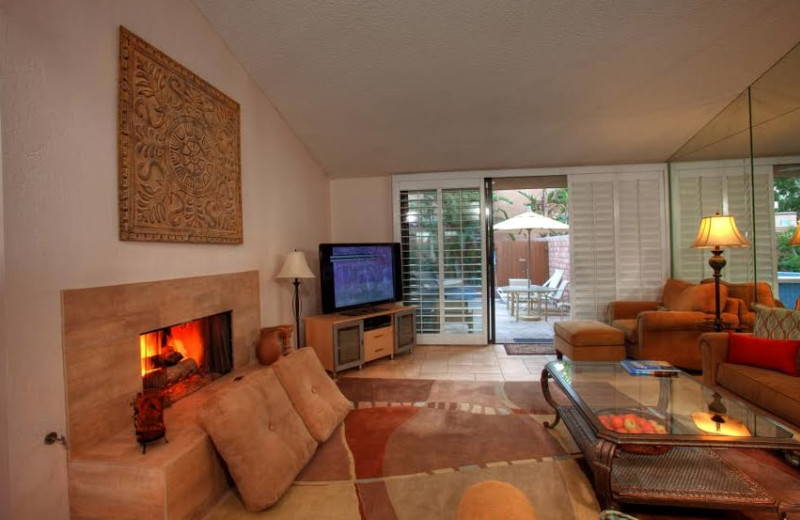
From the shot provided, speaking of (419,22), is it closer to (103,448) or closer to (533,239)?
(103,448)

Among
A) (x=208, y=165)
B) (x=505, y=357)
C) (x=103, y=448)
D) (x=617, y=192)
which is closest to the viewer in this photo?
(x=103, y=448)

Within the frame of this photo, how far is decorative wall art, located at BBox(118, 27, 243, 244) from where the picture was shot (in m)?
1.99

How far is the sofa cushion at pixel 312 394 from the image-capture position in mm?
2428

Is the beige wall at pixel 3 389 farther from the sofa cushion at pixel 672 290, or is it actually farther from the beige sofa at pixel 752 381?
the sofa cushion at pixel 672 290

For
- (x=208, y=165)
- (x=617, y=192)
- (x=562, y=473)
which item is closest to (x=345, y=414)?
(x=562, y=473)

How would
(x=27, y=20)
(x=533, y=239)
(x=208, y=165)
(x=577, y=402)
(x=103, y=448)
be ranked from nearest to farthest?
(x=27, y=20) < (x=103, y=448) < (x=577, y=402) < (x=208, y=165) < (x=533, y=239)

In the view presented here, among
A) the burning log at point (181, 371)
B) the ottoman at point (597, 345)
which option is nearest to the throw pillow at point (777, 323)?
the ottoman at point (597, 345)

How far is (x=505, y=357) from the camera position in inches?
174

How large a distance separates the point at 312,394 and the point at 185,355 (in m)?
0.86

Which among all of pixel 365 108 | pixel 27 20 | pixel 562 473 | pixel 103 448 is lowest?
pixel 562 473

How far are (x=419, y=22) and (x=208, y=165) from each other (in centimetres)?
167

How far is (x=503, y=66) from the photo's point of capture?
308 centimetres

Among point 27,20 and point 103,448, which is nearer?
point 27,20

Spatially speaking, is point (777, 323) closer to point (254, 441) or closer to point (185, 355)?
point (254, 441)
